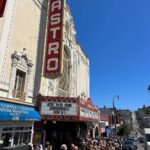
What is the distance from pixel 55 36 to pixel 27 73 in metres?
3.88

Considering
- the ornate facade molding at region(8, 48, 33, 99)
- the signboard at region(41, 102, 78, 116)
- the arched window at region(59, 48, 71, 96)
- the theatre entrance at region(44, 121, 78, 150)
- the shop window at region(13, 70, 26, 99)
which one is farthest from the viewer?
the arched window at region(59, 48, 71, 96)

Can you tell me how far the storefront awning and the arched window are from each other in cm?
663

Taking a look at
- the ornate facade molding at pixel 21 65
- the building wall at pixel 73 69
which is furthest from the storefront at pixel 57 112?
the ornate facade molding at pixel 21 65

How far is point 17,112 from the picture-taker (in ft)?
47.6

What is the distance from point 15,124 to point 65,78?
413 inches

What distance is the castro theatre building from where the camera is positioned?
18.0 meters

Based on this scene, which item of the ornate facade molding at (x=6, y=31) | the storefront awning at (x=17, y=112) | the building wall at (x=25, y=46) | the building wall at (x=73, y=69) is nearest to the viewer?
the storefront awning at (x=17, y=112)

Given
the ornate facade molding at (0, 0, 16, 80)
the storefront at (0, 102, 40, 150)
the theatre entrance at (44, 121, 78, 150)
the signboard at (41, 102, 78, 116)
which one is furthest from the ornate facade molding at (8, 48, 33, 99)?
the theatre entrance at (44, 121, 78, 150)

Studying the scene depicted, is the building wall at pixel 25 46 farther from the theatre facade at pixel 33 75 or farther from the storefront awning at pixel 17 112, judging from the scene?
the storefront awning at pixel 17 112

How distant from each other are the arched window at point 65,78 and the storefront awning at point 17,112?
6630mm

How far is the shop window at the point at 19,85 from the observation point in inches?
632

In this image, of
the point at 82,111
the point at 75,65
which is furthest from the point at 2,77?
the point at 75,65

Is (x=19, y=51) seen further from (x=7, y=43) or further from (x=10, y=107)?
(x=10, y=107)

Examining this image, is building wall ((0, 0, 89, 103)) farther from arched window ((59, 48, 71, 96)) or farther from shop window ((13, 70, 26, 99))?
arched window ((59, 48, 71, 96))
